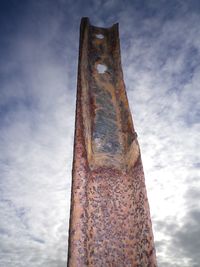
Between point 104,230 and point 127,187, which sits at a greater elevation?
point 127,187

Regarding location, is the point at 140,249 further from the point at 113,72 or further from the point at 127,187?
the point at 113,72

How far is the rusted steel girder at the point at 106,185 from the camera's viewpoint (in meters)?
2.17

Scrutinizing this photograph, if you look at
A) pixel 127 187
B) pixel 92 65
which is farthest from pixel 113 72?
pixel 127 187

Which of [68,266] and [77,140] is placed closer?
[68,266]

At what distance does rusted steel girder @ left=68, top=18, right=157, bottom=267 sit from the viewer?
2.17m

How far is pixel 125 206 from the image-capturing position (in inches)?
99.2

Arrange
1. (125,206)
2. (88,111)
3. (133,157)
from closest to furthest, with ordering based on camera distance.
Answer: (125,206) < (133,157) < (88,111)

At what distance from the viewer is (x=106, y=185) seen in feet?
8.52

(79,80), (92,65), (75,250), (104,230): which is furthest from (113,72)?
(75,250)

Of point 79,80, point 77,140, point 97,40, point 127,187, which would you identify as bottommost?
point 127,187

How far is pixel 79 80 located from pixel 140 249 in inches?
83.8

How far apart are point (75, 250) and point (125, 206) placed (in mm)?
716

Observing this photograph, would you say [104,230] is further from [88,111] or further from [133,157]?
[88,111]

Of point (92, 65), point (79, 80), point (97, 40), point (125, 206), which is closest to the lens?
point (125, 206)
